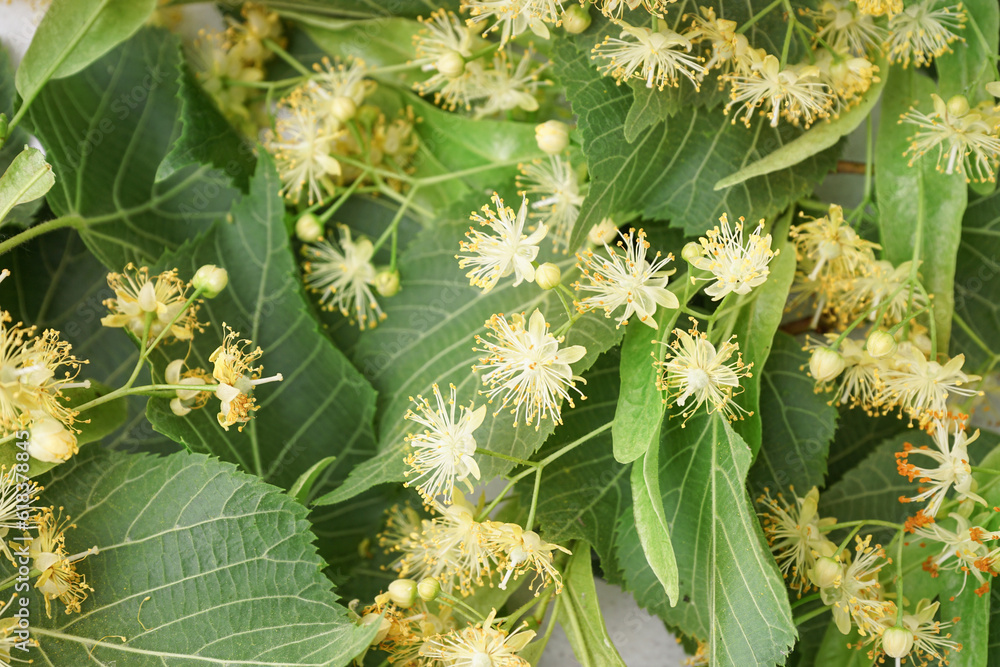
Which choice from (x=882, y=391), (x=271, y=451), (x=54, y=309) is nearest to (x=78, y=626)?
(x=271, y=451)

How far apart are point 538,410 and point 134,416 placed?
0.61 m

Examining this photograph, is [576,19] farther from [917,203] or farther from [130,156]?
[130,156]

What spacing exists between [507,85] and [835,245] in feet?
1.65

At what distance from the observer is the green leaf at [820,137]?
935 mm

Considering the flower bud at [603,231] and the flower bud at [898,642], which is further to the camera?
the flower bud at [603,231]

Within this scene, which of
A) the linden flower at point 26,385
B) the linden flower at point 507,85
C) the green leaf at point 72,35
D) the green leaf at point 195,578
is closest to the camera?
the linden flower at point 26,385

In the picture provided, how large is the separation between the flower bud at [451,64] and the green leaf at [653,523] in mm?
540

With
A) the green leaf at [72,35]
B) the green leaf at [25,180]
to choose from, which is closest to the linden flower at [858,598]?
the green leaf at [25,180]

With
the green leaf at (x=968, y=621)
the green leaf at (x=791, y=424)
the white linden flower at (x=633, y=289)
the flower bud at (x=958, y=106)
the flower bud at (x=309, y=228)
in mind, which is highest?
the flower bud at (x=309, y=228)

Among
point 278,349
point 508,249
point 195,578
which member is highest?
point 508,249

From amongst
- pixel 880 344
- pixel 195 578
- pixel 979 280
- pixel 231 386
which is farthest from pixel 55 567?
pixel 979 280

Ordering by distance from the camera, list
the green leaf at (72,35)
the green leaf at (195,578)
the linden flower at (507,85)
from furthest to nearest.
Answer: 1. the linden flower at (507,85)
2. the green leaf at (72,35)
3. the green leaf at (195,578)

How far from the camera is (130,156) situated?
1129 mm

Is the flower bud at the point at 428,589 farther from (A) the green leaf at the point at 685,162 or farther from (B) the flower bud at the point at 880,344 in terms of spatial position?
(B) the flower bud at the point at 880,344
